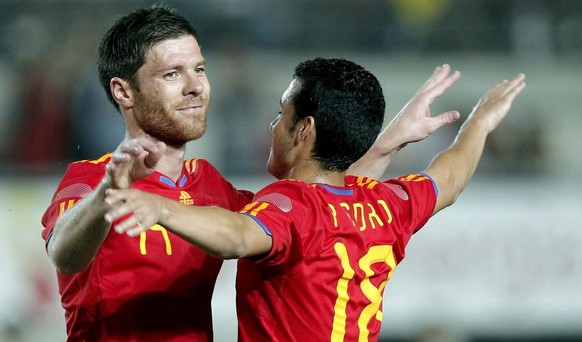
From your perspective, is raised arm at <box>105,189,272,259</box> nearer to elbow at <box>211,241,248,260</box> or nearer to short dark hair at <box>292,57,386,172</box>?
elbow at <box>211,241,248,260</box>

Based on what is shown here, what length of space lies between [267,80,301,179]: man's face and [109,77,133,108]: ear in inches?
21.9

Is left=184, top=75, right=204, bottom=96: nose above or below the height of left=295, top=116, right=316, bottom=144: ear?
above

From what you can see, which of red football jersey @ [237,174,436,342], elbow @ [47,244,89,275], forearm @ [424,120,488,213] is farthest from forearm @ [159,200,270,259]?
forearm @ [424,120,488,213]

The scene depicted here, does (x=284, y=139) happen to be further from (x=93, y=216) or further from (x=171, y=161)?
(x=93, y=216)

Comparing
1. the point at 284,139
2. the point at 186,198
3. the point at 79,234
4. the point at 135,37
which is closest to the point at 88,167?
the point at 186,198

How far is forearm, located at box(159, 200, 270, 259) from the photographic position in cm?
315

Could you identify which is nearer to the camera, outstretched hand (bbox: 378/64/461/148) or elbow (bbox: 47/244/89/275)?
elbow (bbox: 47/244/89/275)

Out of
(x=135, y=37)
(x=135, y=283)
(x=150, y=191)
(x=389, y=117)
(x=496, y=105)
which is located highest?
(x=135, y=37)

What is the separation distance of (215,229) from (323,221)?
639 millimetres

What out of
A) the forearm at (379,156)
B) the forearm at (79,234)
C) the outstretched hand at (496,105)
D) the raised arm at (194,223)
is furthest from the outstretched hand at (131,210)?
the outstretched hand at (496,105)

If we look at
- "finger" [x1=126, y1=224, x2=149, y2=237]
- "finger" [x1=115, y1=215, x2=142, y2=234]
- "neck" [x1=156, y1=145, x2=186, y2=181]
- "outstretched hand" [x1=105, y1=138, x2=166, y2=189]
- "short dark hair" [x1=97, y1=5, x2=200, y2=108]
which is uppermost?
"short dark hair" [x1=97, y1=5, x2=200, y2=108]

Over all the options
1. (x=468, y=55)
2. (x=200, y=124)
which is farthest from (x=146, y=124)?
(x=468, y=55)

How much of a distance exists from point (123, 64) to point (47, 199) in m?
4.77

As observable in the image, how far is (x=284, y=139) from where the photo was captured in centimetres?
414
